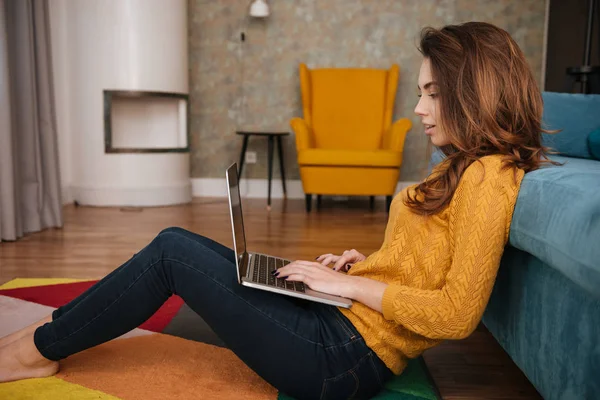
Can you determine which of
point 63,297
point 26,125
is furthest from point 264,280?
point 26,125

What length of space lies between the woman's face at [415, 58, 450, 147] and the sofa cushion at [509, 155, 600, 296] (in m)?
0.18

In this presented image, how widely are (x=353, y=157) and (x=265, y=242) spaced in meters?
1.37

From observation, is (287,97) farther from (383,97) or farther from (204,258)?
(204,258)

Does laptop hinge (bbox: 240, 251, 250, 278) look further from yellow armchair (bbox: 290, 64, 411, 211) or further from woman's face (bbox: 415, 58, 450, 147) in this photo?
yellow armchair (bbox: 290, 64, 411, 211)

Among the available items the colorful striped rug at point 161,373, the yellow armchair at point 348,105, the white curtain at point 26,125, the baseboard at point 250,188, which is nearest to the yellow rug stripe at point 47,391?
the colorful striped rug at point 161,373

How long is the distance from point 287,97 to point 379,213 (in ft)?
4.45

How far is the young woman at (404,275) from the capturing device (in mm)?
1072

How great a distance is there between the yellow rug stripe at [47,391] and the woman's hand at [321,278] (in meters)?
0.49

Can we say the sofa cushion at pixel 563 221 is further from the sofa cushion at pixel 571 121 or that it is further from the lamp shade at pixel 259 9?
the lamp shade at pixel 259 9

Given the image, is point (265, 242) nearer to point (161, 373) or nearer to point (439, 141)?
point (161, 373)

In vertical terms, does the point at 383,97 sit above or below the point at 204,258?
above

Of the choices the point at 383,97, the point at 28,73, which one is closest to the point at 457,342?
the point at 28,73

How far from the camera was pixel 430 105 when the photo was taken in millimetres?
1174

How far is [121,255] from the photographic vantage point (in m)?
2.81
